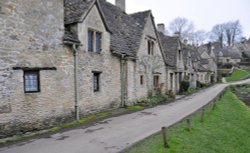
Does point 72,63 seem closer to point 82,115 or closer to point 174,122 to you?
point 82,115

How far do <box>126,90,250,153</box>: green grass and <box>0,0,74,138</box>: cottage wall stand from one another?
5.33 meters

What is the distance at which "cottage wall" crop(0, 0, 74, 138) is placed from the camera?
12062 mm

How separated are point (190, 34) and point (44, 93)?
95.5 metres

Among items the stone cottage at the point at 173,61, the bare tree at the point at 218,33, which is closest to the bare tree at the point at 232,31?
the bare tree at the point at 218,33

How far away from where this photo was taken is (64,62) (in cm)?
1523

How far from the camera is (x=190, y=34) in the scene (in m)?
→ 104

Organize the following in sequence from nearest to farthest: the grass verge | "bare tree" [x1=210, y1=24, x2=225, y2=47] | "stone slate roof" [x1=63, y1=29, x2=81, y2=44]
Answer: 1. the grass verge
2. "stone slate roof" [x1=63, y1=29, x2=81, y2=44]
3. "bare tree" [x1=210, y1=24, x2=225, y2=47]

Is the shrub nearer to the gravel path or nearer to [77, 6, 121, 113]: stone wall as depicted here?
[77, 6, 121, 113]: stone wall

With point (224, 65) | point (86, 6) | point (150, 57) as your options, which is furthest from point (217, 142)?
point (224, 65)

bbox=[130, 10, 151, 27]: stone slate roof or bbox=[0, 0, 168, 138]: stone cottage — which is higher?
bbox=[130, 10, 151, 27]: stone slate roof

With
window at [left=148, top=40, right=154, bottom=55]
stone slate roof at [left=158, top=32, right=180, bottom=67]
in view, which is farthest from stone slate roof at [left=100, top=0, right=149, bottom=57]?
stone slate roof at [left=158, top=32, right=180, bottom=67]

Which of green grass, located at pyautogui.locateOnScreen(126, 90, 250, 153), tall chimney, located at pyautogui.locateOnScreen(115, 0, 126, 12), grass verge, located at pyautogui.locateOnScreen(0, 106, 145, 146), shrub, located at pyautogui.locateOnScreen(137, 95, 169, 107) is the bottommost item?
green grass, located at pyautogui.locateOnScreen(126, 90, 250, 153)

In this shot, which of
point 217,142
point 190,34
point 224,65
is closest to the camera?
point 217,142

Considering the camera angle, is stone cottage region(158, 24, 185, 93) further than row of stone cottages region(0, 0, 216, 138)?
Yes
